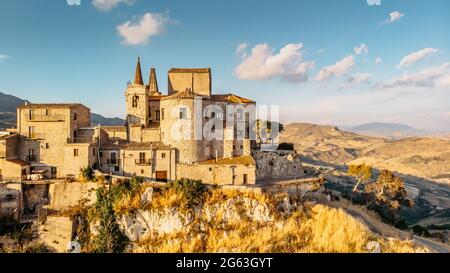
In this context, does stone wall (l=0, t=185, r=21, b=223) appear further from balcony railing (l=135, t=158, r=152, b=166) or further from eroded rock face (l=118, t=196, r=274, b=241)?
balcony railing (l=135, t=158, r=152, b=166)

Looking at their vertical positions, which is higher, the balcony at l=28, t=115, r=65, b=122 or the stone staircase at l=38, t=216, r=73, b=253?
the balcony at l=28, t=115, r=65, b=122

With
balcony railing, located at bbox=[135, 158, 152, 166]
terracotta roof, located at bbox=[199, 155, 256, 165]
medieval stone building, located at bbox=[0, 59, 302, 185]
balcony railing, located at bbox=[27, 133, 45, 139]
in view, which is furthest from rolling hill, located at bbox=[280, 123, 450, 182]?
balcony railing, located at bbox=[27, 133, 45, 139]

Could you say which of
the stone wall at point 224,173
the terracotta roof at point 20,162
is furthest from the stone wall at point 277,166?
the terracotta roof at point 20,162

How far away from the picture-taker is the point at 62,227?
985 inches

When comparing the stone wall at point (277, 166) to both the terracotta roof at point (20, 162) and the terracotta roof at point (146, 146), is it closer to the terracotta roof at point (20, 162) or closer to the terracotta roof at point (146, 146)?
the terracotta roof at point (146, 146)

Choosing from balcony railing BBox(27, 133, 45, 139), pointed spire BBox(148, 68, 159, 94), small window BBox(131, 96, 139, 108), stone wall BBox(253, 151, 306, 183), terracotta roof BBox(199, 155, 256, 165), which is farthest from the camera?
pointed spire BBox(148, 68, 159, 94)

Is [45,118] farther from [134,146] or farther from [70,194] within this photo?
[134,146]

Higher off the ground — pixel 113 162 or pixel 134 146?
pixel 134 146

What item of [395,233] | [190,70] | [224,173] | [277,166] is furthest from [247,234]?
[190,70]

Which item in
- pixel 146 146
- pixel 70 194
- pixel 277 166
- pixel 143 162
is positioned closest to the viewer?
pixel 70 194

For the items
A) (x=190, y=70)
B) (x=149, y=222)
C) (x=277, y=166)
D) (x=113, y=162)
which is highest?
(x=190, y=70)
